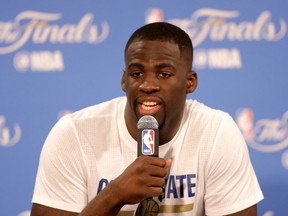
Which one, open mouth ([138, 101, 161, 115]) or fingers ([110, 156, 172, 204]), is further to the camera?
open mouth ([138, 101, 161, 115])

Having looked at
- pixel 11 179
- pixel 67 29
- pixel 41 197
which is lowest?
pixel 41 197

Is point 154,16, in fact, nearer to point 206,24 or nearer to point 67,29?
point 206,24

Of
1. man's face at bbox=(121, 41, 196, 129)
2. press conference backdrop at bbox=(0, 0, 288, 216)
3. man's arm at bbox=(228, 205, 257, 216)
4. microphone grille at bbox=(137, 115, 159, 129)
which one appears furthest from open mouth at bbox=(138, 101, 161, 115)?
press conference backdrop at bbox=(0, 0, 288, 216)

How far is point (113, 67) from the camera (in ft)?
6.42

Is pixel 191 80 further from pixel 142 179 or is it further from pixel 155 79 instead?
pixel 142 179

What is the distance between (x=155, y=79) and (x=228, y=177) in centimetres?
32

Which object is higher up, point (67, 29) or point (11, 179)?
point (67, 29)

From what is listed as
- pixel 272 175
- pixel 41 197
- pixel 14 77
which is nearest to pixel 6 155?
pixel 14 77

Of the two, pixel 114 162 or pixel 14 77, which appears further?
pixel 14 77

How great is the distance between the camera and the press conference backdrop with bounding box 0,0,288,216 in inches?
75.2

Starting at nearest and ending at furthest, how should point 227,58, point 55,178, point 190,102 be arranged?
point 55,178 → point 190,102 → point 227,58

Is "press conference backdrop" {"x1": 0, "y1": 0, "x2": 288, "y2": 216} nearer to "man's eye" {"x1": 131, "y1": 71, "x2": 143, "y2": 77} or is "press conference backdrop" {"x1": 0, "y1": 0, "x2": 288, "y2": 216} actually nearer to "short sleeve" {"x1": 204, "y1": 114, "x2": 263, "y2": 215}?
"short sleeve" {"x1": 204, "y1": 114, "x2": 263, "y2": 215}

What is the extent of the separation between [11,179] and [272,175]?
878 millimetres

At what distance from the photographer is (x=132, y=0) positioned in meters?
1.95
